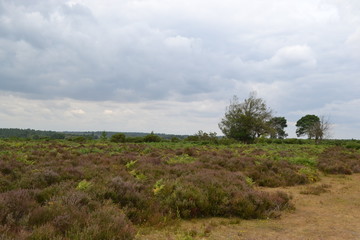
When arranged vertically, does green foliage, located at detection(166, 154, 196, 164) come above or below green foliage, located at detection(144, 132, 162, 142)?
below

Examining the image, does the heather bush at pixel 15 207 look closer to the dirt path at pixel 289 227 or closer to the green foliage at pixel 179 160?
the dirt path at pixel 289 227

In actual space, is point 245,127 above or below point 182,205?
above

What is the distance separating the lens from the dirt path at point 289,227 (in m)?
5.71

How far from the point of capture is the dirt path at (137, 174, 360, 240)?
5.71 meters

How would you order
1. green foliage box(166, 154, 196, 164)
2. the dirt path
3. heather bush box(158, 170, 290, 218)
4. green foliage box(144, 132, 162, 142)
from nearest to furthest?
the dirt path, heather bush box(158, 170, 290, 218), green foliage box(166, 154, 196, 164), green foliage box(144, 132, 162, 142)

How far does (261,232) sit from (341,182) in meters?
10.1

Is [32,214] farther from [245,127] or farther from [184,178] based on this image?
[245,127]

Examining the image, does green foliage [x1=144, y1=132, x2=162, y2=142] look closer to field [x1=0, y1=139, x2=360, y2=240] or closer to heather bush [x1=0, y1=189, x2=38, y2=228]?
field [x1=0, y1=139, x2=360, y2=240]

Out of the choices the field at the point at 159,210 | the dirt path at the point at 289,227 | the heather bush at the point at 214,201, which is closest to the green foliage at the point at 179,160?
the field at the point at 159,210

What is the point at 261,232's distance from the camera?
611cm

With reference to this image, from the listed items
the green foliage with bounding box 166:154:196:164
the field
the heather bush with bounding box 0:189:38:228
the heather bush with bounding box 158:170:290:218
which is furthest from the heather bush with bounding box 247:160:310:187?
the heather bush with bounding box 0:189:38:228

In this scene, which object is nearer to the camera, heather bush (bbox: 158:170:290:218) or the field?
the field

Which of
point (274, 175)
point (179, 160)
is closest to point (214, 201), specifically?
point (274, 175)

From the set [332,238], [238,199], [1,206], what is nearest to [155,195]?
[238,199]
